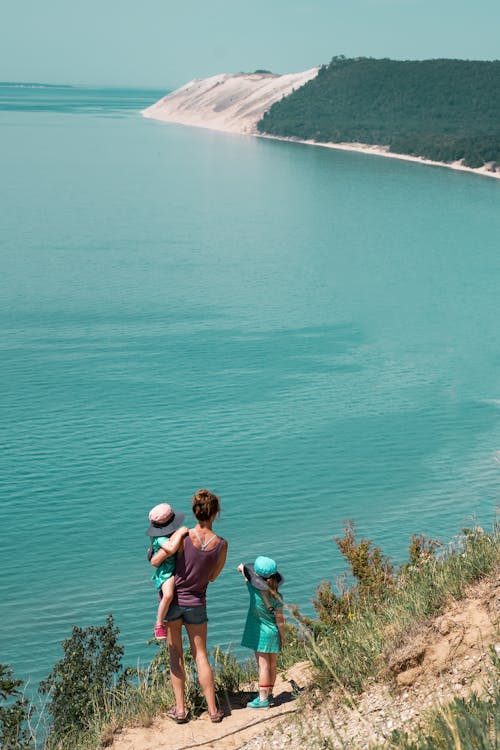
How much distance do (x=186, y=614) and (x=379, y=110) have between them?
447 ft

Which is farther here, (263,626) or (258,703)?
(263,626)

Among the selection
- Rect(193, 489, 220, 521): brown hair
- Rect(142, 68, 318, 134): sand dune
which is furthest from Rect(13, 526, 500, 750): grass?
Rect(142, 68, 318, 134): sand dune

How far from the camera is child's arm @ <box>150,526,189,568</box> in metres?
5.33

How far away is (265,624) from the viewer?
574 cm

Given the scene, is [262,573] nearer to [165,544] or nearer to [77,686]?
[165,544]

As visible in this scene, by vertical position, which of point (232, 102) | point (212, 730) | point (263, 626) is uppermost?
point (232, 102)

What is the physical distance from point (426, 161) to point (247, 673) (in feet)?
327

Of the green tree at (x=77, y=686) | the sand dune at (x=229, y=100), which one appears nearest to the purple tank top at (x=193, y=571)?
the green tree at (x=77, y=686)

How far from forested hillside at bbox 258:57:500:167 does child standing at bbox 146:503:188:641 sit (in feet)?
326

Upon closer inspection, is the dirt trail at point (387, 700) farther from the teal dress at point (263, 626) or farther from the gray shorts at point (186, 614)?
the gray shorts at point (186, 614)

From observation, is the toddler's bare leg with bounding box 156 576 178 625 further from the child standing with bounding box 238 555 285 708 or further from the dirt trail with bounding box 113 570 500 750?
the dirt trail with bounding box 113 570 500 750

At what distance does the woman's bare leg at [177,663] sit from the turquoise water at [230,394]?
696 centimetres

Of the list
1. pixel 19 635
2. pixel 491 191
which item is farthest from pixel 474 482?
pixel 491 191

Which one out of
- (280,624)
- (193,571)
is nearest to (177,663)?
(193,571)
